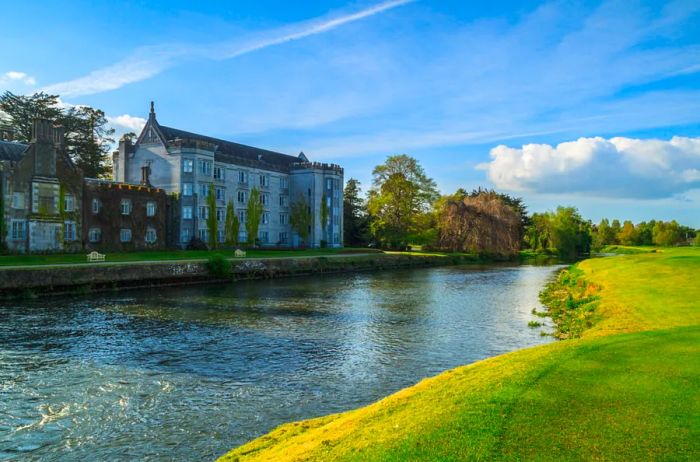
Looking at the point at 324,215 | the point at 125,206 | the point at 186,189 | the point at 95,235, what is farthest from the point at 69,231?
the point at 324,215

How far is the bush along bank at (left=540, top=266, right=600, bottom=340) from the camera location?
21984mm

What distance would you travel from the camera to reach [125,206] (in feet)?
192

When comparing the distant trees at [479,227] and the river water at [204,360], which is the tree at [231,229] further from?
the distant trees at [479,227]

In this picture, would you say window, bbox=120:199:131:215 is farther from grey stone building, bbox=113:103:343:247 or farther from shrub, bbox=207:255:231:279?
shrub, bbox=207:255:231:279

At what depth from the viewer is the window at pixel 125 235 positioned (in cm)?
5803

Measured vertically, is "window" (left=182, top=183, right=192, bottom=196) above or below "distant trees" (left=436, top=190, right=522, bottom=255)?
above

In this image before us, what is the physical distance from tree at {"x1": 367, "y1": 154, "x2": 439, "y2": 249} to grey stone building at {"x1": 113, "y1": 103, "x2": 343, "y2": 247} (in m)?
7.43

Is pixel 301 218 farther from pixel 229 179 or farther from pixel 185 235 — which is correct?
pixel 185 235

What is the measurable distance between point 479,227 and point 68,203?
60.4 metres

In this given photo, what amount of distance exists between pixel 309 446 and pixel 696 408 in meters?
6.11

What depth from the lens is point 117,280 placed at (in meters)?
37.9

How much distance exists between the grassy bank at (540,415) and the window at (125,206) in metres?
53.4

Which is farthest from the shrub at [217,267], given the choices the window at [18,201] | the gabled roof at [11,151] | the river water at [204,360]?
the gabled roof at [11,151]

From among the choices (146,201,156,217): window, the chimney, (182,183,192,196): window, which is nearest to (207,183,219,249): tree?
(182,183,192,196): window
